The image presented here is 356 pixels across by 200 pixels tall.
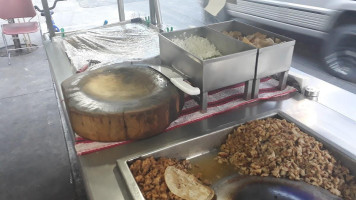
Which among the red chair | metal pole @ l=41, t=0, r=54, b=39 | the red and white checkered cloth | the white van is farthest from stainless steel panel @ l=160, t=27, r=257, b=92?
the red chair

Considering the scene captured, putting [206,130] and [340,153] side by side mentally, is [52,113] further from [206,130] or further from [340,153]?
[340,153]

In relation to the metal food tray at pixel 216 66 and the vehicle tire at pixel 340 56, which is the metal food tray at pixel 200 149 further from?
the vehicle tire at pixel 340 56

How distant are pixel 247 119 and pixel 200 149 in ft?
0.63

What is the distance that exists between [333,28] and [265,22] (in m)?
0.44

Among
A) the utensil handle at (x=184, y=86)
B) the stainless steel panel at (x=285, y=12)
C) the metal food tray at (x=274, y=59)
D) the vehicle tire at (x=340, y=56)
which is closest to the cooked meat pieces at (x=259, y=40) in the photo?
the metal food tray at (x=274, y=59)

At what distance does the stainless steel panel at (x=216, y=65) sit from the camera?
2.90 ft

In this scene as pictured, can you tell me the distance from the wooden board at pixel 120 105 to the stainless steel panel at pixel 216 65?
8 cm

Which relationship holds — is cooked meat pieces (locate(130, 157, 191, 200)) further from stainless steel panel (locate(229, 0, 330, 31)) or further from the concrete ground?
stainless steel panel (locate(229, 0, 330, 31))

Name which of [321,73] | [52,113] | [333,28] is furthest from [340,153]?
[52,113]

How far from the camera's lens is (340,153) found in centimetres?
81

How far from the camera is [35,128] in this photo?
262 centimetres

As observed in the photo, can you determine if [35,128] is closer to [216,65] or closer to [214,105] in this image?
[214,105]

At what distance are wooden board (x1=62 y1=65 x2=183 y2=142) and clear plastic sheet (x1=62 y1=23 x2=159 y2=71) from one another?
36cm

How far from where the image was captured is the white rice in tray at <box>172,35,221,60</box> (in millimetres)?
1050
